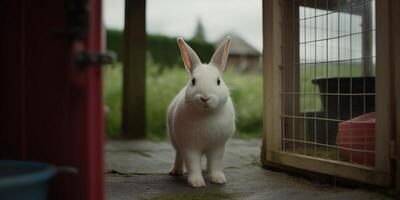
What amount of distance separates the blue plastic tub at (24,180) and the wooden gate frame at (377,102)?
171cm

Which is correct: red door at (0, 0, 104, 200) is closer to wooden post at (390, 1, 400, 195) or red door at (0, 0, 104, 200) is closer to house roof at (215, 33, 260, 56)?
wooden post at (390, 1, 400, 195)

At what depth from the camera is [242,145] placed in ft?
17.8

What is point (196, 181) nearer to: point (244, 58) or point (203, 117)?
point (203, 117)

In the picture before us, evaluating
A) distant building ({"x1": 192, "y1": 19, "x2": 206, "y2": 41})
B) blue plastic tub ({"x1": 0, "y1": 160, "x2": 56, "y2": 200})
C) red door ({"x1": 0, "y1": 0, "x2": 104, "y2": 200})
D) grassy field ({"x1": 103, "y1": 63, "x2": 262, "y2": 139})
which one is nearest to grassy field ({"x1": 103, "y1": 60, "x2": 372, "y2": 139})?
grassy field ({"x1": 103, "y1": 63, "x2": 262, "y2": 139})

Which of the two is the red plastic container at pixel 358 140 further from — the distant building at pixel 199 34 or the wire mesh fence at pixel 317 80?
the distant building at pixel 199 34

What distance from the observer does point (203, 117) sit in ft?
9.71

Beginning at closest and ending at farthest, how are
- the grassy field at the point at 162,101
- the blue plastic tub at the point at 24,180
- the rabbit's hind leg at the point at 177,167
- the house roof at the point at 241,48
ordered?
the blue plastic tub at the point at 24,180 → the rabbit's hind leg at the point at 177,167 → the grassy field at the point at 162,101 → the house roof at the point at 241,48

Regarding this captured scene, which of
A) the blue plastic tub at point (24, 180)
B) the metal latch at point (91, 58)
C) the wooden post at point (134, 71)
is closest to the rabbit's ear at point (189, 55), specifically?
the metal latch at point (91, 58)

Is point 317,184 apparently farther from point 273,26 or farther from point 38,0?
point 38,0

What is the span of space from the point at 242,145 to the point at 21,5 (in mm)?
3651

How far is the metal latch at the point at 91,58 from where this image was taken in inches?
69.0

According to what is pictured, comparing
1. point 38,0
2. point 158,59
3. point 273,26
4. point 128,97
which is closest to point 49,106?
point 38,0

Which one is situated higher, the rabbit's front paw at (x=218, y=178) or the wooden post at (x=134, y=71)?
the wooden post at (x=134, y=71)

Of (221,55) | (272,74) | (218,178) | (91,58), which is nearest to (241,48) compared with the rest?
(272,74)
